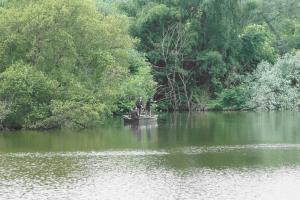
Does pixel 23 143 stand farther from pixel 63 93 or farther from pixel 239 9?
pixel 239 9

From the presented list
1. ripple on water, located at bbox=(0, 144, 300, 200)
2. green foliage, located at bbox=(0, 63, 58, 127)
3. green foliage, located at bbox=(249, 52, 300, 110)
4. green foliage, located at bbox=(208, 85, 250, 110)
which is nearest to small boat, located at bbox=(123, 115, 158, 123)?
green foliage, located at bbox=(0, 63, 58, 127)

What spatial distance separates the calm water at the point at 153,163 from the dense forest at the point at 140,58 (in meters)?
3.29

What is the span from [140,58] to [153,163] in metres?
35.6

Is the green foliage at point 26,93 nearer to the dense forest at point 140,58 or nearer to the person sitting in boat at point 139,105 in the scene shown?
the dense forest at point 140,58

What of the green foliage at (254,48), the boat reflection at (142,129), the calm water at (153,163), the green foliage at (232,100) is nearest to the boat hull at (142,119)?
the boat reflection at (142,129)

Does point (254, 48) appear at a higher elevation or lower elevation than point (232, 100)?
higher

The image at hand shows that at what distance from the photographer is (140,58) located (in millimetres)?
63469

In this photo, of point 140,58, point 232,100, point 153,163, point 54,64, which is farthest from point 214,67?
point 153,163

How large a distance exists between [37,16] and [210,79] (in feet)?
99.2

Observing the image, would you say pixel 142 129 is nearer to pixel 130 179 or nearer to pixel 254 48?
pixel 130 179

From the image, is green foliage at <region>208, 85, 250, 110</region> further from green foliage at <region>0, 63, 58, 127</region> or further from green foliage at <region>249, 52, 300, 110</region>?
green foliage at <region>0, 63, 58, 127</region>

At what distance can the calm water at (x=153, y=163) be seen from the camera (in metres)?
22.4

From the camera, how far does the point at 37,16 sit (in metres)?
44.7

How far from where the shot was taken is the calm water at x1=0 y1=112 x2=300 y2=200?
2242 centimetres
